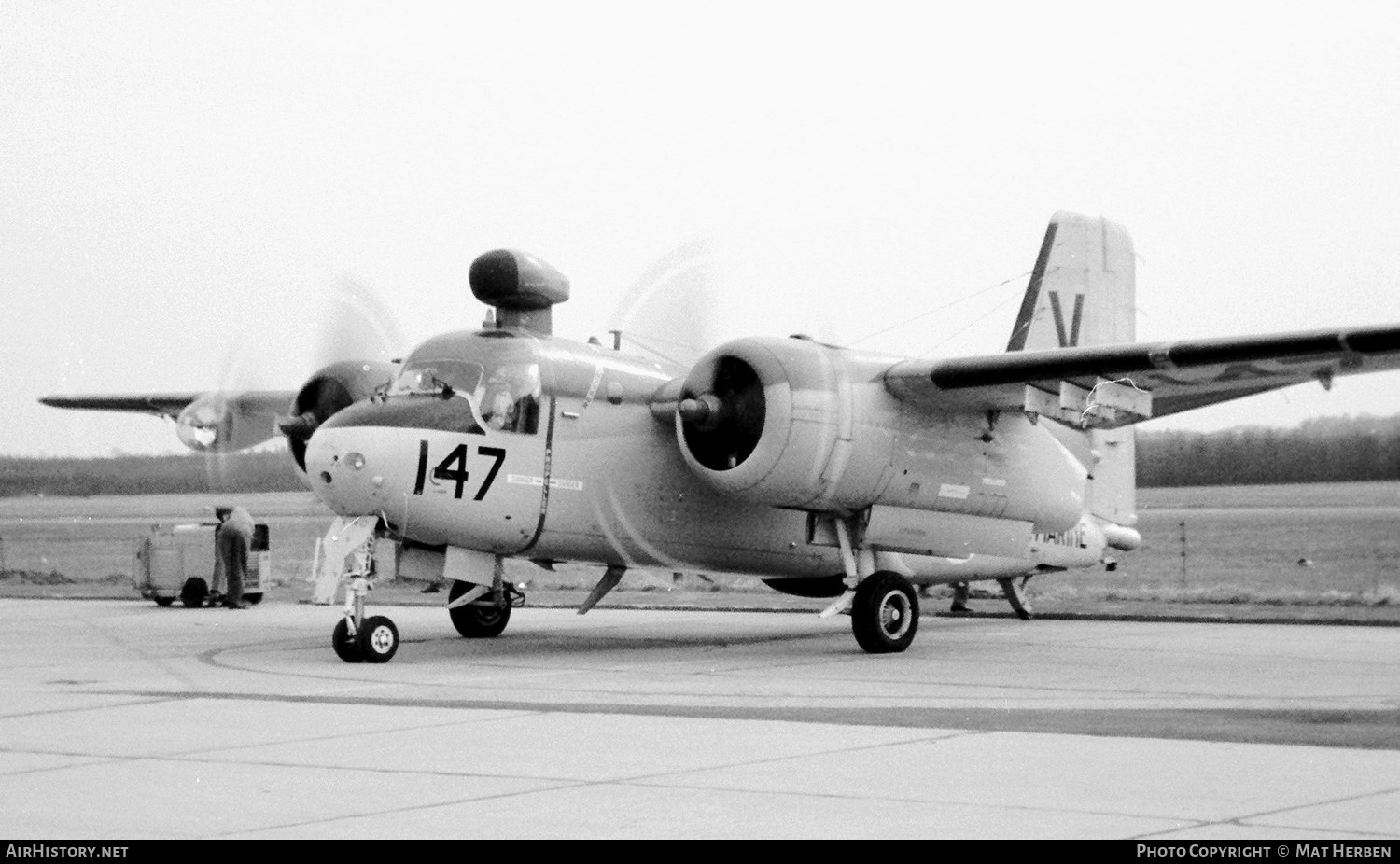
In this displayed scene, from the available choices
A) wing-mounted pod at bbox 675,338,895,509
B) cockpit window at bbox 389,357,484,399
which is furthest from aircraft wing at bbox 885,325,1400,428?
cockpit window at bbox 389,357,484,399

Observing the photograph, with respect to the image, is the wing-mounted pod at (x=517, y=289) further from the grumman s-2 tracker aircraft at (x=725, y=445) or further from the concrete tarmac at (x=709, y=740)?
the concrete tarmac at (x=709, y=740)

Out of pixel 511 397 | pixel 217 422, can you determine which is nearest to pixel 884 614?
pixel 511 397

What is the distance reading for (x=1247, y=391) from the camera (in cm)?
1928

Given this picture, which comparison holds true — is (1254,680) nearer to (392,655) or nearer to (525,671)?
(525,671)

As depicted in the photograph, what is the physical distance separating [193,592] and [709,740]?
62.2ft

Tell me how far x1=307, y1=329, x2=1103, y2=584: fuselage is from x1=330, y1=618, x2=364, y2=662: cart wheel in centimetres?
113

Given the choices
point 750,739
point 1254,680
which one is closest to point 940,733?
point 750,739

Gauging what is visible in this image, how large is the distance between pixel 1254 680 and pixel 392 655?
8267 mm

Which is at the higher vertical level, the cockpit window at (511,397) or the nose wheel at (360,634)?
the cockpit window at (511,397)

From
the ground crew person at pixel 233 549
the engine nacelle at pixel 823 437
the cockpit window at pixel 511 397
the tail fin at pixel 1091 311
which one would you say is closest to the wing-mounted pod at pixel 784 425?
the engine nacelle at pixel 823 437

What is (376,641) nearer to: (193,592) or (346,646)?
(346,646)

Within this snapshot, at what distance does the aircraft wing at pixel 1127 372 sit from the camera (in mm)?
16203

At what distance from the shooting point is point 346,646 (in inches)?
643

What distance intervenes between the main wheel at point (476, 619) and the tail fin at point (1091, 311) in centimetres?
748
